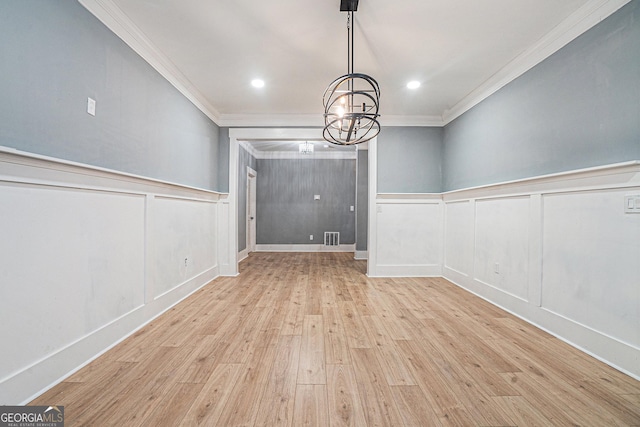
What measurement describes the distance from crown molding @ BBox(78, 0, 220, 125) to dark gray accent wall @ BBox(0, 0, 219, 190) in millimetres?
55

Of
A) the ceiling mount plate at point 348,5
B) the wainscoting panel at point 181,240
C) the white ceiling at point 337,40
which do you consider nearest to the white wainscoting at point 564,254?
the white ceiling at point 337,40

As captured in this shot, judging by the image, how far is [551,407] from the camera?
136 cm

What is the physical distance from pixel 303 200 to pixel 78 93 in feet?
18.7

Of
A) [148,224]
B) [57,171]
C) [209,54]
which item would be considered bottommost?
[148,224]

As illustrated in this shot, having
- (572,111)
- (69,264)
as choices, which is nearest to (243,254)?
(69,264)

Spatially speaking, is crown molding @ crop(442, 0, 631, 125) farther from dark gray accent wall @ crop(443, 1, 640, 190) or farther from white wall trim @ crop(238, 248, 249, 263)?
white wall trim @ crop(238, 248, 249, 263)

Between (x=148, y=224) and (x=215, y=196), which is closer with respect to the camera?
(x=148, y=224)

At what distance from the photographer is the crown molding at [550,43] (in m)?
1.84

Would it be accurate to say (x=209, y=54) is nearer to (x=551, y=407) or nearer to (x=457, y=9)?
(x=457, y=9)

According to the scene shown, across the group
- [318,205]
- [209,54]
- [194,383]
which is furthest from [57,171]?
[318,205]

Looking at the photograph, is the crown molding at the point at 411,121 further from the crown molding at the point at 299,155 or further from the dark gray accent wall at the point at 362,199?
the crown molding at the point at 299,155

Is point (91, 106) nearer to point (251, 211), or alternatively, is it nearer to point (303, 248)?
point (251, 211)

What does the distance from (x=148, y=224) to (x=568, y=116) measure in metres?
3.61

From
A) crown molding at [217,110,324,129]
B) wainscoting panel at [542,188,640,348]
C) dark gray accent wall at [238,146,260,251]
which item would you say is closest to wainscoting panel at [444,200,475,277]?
wainscoting panel at [542,188,640,348]
